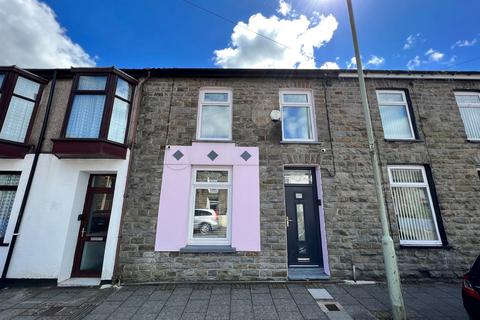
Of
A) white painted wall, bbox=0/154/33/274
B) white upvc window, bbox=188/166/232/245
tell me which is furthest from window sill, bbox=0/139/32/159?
white upvc window, bbox=188/166/232/245

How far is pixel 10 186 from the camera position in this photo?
5.63 meters

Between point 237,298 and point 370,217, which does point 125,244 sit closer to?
point 237,298

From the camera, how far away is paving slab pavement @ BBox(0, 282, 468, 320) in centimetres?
377

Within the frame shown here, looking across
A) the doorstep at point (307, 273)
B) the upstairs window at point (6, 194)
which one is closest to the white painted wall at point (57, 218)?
the upstairs window at point (6, 194)

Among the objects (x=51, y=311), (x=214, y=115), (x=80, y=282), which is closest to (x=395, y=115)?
(x=214, y=115)

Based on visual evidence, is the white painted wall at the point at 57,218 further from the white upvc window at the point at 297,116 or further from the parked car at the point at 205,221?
the white upvc window at the point at 297,116

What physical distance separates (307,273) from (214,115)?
531 centimetres

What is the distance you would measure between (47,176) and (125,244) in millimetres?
2943

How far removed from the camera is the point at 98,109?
5.71 meters

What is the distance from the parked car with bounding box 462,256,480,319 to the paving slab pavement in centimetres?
82

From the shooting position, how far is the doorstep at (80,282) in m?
5.07

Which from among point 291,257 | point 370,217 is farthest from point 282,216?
point 370,217

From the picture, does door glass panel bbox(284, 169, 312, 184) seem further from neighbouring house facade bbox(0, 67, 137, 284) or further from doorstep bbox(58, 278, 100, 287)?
Result: doorstep bbox(58, 278, 100, 287)

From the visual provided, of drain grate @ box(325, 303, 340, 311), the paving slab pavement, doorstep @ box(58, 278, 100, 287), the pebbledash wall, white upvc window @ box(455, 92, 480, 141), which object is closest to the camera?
the paving slab pavement
